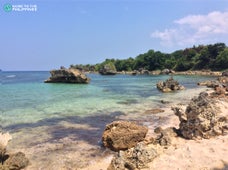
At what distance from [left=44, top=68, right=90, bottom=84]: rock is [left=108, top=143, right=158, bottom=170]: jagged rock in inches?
1827

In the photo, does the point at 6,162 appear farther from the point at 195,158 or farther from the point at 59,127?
the point at 195,158

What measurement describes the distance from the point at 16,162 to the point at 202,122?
839 cm

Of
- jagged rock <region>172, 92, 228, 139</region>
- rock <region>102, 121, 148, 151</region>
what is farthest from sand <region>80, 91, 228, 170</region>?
rock <region>102, 121, 148, 151</region>

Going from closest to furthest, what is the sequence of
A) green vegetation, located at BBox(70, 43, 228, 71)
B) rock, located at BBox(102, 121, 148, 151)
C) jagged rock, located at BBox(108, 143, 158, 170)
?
1. jagged rock, located at BBox(108, 143, 158, 170)
2. rock, located at BBox(102, 121, 148, 151)
3. green vegetation, located at BBox(70, 43, 228, 71)

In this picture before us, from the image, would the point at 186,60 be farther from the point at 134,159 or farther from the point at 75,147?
the point at 134,159

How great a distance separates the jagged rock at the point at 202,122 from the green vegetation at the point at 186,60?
82.4 m

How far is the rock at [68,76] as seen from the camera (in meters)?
54.8

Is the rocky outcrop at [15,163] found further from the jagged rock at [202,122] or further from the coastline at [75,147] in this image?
the jagged rock at [202,122]

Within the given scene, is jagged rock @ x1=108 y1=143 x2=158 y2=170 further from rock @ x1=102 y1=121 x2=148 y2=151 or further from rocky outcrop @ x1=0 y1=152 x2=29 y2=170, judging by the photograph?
rocky outcrop @ x1=0 y1=152 x2=29 y2=170

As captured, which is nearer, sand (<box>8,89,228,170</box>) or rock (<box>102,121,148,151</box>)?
sand (<box>8,89,228,170</box>)

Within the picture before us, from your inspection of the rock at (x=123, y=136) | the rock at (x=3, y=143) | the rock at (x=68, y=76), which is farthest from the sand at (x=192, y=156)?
the rock at (x=68, y=76)

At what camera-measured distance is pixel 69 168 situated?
9461 millimetres

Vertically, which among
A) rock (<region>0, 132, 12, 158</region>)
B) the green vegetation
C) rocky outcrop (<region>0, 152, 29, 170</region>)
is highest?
the green vegetation

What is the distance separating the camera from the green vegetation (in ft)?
299
